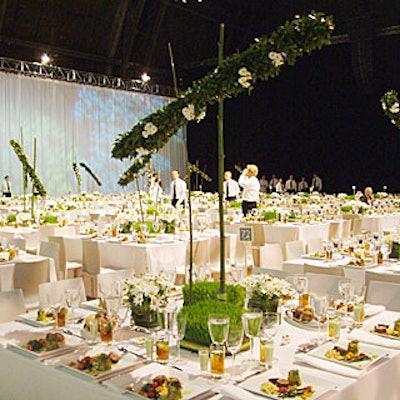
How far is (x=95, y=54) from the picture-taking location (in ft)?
68.4

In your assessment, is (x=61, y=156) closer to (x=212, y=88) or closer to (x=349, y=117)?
(x=349, y=117)

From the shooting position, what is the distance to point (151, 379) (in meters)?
2.32

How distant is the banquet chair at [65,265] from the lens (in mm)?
6582

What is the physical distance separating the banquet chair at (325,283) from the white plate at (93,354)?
165 centimetres

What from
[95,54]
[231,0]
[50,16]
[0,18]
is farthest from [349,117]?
[0,18]

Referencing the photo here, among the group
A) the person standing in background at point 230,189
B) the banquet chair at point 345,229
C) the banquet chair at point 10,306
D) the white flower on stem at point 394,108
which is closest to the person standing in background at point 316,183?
the person standing in background at point 230,189

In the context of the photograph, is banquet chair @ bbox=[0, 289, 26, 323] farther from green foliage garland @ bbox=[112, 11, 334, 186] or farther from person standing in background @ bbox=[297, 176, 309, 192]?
person standing in background @ bbox=[297, 176, 309, 192]

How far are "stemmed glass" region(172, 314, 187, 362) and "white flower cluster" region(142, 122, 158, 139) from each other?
89 cm

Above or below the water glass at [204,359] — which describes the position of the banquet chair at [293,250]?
above

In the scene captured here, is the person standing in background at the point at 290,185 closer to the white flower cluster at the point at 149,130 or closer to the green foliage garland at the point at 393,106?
the green foliage garland at the point at 393,106

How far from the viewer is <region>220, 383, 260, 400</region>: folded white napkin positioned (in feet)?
7.01

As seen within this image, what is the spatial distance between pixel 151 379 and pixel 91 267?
418cm

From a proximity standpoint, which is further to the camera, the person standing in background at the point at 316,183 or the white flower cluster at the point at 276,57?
the person standing in background at the point at 316,183

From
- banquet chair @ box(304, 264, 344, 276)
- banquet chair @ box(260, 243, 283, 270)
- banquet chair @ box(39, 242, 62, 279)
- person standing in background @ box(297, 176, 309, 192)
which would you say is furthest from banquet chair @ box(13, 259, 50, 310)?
person standing in background @ box(297, 176, 309, 192)
